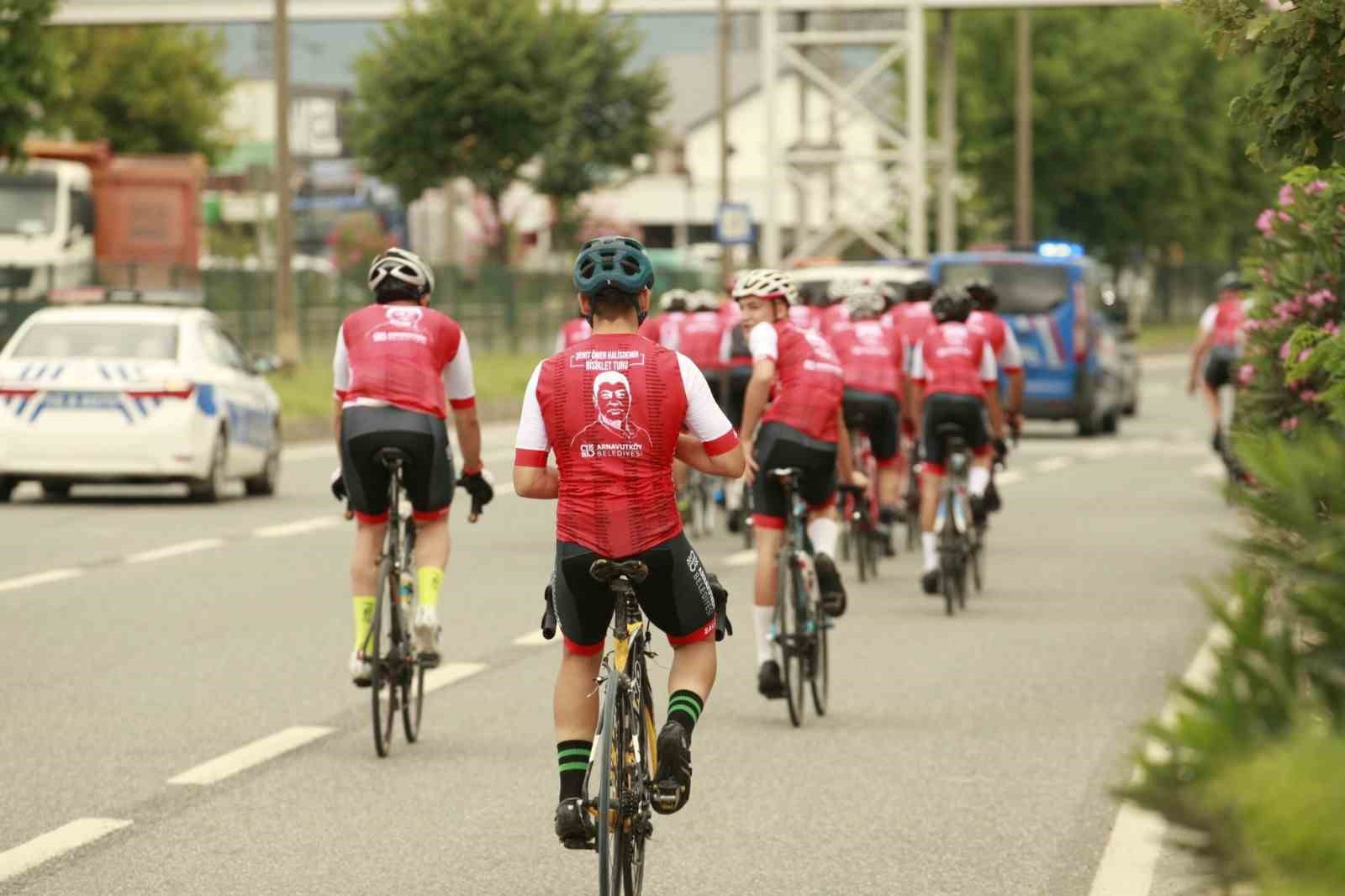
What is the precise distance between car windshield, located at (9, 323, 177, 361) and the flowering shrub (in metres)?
9.49

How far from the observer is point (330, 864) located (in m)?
6.96

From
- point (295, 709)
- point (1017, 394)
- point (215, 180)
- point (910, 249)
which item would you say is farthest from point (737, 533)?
point (215, 180)

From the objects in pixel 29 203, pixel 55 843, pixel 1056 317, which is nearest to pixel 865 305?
pixel 55 843

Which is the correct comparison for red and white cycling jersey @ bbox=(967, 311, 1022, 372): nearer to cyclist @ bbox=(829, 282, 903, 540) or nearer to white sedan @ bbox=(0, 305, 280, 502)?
cyclist @ bbox=(829, 282, 903, 540)

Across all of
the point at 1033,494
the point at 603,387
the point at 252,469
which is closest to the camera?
the point at 603,387

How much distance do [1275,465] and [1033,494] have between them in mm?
21071

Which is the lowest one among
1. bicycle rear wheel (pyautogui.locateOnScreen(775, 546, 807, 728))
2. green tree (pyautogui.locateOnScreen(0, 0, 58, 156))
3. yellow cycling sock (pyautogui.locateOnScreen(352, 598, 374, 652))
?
bicycle rear wheel (pyautogui.locateOnScreen(775, 546, 807, 728))

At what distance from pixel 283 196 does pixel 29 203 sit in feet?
22.7

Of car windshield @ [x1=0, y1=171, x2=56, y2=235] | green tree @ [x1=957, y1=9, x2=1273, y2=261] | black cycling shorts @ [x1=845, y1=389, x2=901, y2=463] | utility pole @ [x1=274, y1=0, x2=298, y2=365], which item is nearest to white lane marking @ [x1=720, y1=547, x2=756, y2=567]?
black cycling shorts @ [x1=845, y1=389, x2=901, y2=463]

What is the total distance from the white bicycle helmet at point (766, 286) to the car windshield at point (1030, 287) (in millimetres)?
21443

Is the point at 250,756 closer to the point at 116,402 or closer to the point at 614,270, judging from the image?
the point at 614,270

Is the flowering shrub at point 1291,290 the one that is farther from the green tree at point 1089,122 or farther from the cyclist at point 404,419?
the green tree at point 1089,122

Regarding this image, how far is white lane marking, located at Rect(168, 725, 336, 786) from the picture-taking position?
837 centimetres

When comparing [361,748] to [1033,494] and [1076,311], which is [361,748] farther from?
[1076,311]
